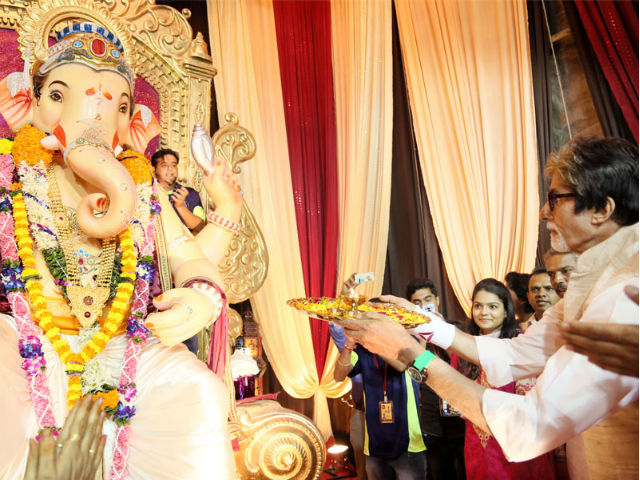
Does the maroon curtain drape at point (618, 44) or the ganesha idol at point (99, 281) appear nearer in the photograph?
the ganesha idol at point (99, 281)

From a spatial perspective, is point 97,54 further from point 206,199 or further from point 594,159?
point 594,159

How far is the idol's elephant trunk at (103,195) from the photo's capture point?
1.85 meters

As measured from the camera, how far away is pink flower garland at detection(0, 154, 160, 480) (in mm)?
1651

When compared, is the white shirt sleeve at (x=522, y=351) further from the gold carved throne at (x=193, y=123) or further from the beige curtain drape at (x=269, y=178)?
the beige curtain drape at (x=269, y=178)

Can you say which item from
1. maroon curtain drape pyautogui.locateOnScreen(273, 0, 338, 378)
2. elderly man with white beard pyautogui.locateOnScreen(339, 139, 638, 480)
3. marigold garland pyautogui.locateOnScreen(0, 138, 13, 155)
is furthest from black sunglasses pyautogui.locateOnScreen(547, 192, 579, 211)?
maroon curtain drape pyautogui.locateOnScreen(273, 0, 338, 378)

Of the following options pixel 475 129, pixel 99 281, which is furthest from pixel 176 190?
pixel 475 129

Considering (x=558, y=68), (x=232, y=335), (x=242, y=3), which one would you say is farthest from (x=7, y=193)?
(x=558, y=68)

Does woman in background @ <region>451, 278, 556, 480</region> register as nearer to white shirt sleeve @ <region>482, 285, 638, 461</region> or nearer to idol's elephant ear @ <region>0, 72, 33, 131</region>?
white shirt sleeve @ <region>482, 285, 638, 461</region>

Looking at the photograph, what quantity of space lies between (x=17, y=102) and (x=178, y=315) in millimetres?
1141

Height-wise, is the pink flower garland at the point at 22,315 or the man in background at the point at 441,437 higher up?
the pink flower garland at the point at 22,315

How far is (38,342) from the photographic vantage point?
173cm

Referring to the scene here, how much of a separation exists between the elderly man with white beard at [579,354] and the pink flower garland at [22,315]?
3.05 feet

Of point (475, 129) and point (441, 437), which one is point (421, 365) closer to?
point (441, 437)

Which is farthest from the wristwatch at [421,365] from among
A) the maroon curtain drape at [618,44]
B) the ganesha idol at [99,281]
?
the maroon curtain drape at [618,44]
